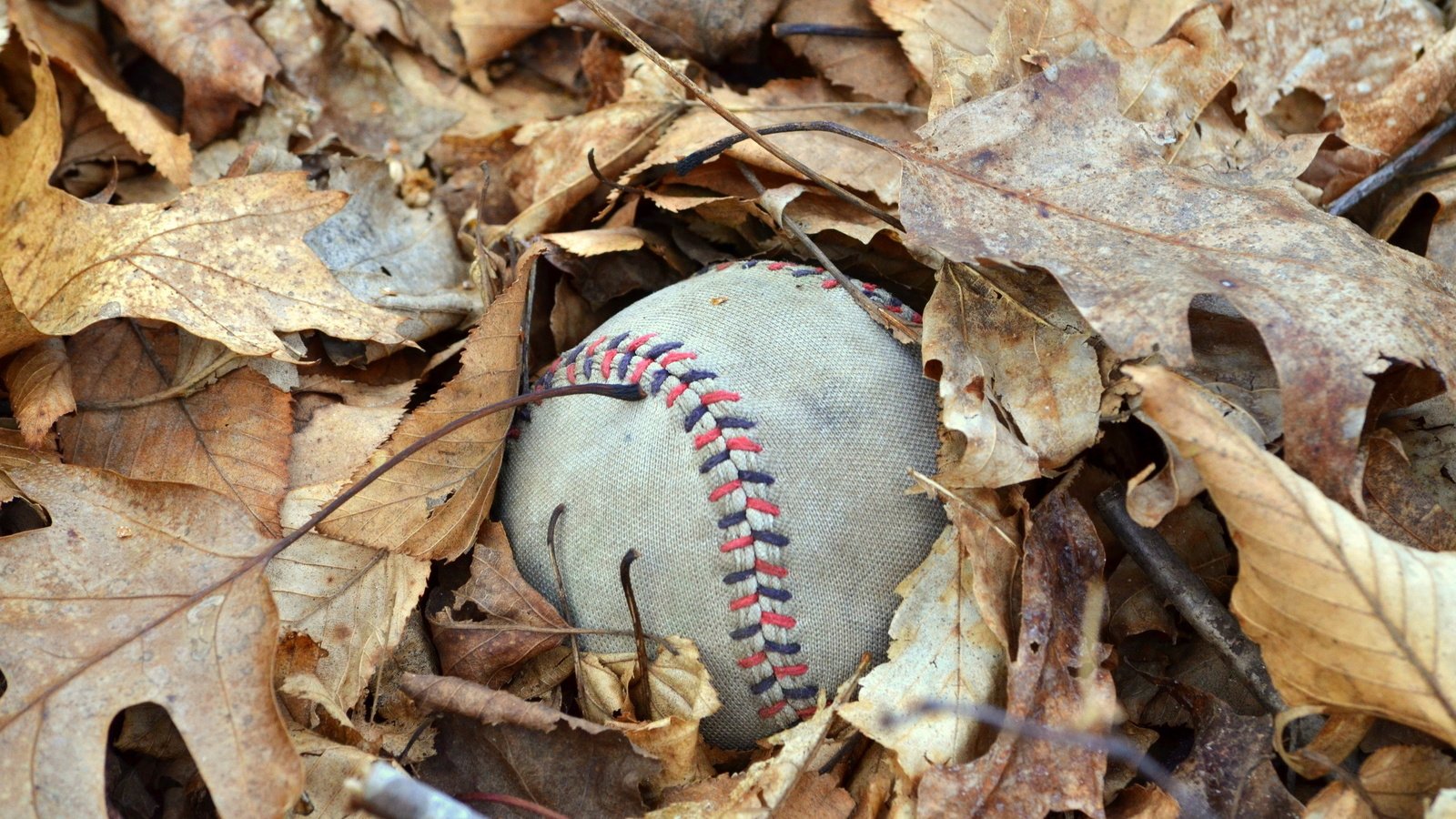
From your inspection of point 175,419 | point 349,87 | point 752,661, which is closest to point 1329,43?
point 752,661

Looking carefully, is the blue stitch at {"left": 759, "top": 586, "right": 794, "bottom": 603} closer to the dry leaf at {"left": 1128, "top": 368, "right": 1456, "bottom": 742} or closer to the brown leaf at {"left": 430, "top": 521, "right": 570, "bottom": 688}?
the brown leaf at {"left": 430, "top": 521, "right": 570, "bottom": 688}

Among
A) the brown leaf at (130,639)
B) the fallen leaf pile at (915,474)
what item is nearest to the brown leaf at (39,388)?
the fallen leaf pile at (915,474)

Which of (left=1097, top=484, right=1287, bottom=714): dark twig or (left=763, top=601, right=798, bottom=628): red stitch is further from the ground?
(left=1097, top=484, right=1287, bottom=714): dark twig

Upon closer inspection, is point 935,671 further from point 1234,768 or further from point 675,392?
point 675,392

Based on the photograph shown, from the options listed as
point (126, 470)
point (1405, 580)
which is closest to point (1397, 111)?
point (1405, 580)

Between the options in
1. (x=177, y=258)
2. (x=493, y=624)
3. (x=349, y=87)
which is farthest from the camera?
(x=349, y=87)

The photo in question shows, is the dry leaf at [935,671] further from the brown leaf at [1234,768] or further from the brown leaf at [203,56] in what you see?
the brown leaf at [203,56]

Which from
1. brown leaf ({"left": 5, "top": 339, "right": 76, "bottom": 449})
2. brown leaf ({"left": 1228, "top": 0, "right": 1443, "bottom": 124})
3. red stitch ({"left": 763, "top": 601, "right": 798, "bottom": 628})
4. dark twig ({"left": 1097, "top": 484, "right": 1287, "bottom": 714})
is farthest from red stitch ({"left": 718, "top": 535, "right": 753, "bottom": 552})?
brown leaf ({"left": 1228, "top": 0, "right": 1443, "bottom": 124})
